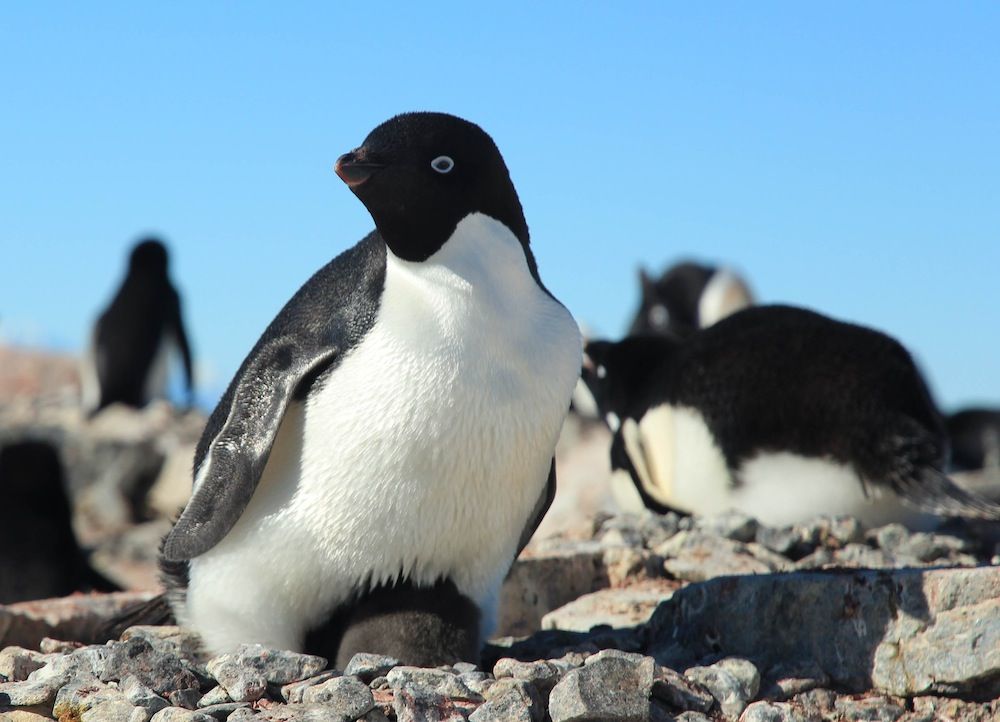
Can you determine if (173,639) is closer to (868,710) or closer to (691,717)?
(691,717)

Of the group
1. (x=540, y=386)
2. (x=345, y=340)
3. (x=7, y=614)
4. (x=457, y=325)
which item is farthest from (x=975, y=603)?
(x=7, y=614)

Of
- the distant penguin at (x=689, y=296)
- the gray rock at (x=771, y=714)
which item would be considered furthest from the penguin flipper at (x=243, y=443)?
the distant penguin at (x=689, y=296)

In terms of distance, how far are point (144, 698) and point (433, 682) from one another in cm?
68

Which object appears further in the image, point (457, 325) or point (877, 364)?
point (877, 364)

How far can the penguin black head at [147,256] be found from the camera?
17.0 metres

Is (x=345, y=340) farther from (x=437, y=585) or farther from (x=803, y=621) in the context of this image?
(x=803, y=621)

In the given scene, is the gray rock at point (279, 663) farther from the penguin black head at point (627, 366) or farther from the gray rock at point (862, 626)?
the penguin black head at point (627, 366)

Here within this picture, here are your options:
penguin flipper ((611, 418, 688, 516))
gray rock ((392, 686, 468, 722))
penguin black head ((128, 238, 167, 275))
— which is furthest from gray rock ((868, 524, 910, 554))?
penguin black head ((128, 238, 167, 275))

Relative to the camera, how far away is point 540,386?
148 inches

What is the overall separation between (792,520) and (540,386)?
282cm

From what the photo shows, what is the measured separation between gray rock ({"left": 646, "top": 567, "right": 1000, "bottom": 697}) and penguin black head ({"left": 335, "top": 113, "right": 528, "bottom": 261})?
4.53ft

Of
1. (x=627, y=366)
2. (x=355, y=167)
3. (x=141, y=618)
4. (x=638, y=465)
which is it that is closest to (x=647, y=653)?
(x=141, y=618)

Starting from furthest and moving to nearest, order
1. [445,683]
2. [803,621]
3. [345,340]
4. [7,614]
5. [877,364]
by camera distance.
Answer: [877,364]
[7,614]
[803,621]
[345,340]
[445,683]

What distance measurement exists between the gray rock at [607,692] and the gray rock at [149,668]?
2.96 ft
